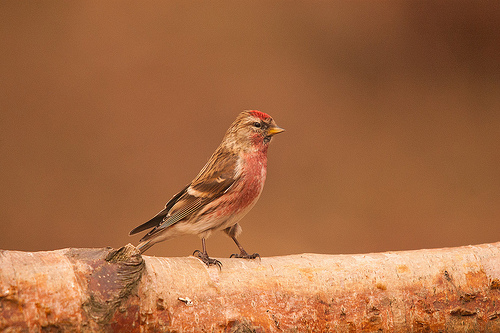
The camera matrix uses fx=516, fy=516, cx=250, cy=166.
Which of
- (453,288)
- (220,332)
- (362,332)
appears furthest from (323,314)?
(453,288)

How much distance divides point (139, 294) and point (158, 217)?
48 cm

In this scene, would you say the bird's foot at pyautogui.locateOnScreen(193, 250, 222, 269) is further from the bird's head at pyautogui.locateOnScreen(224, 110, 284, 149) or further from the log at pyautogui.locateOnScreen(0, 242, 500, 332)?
the bird's head at pyautogui.locateOnScreen(224, 110, 284, 149)

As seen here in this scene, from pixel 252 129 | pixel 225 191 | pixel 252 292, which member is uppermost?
pixel 252 129

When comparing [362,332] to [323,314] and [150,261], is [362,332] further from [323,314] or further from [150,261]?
[150,261]

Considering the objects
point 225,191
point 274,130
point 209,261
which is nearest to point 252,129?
point 274,130

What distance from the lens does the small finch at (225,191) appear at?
59.4 inches

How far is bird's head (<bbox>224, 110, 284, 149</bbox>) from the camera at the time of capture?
5.17ft

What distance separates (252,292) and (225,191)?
36 centimetres

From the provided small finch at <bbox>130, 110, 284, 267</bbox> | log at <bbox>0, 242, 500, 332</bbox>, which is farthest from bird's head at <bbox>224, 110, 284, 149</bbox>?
log at <bbox>0, 242, 500, 332</bbox>

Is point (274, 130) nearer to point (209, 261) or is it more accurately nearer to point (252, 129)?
point (252, 129)

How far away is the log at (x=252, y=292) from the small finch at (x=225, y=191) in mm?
210

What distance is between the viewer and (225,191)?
151 cm

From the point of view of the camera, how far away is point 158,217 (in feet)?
5.15

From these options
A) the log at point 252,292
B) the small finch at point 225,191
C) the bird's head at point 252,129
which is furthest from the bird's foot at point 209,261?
the bird's head at point 252,129
